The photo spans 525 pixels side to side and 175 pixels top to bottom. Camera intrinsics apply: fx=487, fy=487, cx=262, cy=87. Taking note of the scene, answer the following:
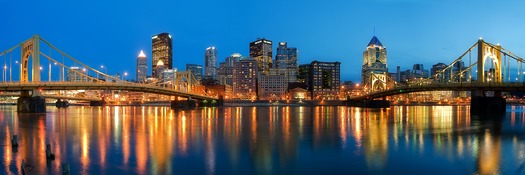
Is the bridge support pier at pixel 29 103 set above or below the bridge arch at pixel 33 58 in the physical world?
below

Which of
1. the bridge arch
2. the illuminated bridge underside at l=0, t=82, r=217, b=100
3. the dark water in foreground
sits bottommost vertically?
the dark water in foreground

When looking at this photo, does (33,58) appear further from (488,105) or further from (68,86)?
(488,105)

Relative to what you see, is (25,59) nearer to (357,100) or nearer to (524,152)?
(524,152)

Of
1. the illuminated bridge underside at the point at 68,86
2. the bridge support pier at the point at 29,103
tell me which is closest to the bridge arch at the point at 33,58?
the bridge support pier at the point at 29,103

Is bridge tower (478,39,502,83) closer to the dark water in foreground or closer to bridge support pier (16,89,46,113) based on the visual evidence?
the dark water in foreground

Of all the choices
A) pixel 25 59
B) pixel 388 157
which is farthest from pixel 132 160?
pixel 25 59

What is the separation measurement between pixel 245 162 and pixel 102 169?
544 cm

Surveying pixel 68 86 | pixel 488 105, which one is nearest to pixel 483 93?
pixel 488 105

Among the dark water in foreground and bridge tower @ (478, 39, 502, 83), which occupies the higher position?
bridge tower @ (478, 39, 502, 83)

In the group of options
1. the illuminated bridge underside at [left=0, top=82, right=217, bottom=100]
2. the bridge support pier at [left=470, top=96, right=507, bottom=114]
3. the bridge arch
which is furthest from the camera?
the bridge support pier at [left=470, top=96, right=507, bottom=114]

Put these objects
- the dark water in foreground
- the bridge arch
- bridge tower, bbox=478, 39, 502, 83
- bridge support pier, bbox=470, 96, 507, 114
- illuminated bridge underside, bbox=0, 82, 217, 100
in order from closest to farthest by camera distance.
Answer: the dark water in foreground → illuminated bridge underside, bbox=0, 82, 217, 100 → the bridge arch → bridge support pier, bbox=470, 96, 507, 114 → bridge tower, bbox=478, 39, 502, 83

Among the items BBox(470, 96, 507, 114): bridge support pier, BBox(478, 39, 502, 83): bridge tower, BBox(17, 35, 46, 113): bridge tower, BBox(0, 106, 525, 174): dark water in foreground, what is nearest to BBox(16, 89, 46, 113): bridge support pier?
BBox(17, 35, 46, 113): bridge tower

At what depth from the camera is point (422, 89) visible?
8294cm

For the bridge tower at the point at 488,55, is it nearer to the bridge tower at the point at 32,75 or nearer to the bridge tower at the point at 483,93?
the bridge tower at the point at 483,93
